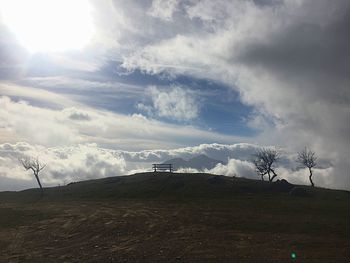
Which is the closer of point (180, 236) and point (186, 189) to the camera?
point (180, 236)

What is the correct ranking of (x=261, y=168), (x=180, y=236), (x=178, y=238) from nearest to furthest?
1. (x=178, y=238)
2. (x=180, y=236)
3. (x=261, y=168)

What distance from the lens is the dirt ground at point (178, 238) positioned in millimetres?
27719

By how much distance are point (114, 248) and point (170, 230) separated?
9673 millimetres

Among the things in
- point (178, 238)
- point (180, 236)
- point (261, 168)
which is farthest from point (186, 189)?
point (178, 238)

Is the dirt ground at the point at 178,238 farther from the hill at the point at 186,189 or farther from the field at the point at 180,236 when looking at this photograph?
the hill at the point at 186,189

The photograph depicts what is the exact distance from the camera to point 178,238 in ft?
114

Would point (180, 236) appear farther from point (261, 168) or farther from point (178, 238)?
point (261, 168)

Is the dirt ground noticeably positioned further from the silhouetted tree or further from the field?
the silhouetted tree

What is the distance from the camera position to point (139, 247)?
3117cm

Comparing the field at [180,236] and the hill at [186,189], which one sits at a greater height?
the hill at [186,189]

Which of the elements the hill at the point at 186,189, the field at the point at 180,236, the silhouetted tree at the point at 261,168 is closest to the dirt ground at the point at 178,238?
the field at the point at 180,236

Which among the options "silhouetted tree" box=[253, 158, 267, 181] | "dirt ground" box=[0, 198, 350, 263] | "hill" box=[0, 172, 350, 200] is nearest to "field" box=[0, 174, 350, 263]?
"dirt ground" box=[0, 198, 350, 263]

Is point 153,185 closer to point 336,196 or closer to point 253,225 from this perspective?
point 336,196

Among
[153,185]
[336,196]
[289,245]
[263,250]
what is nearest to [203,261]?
[263,250]
